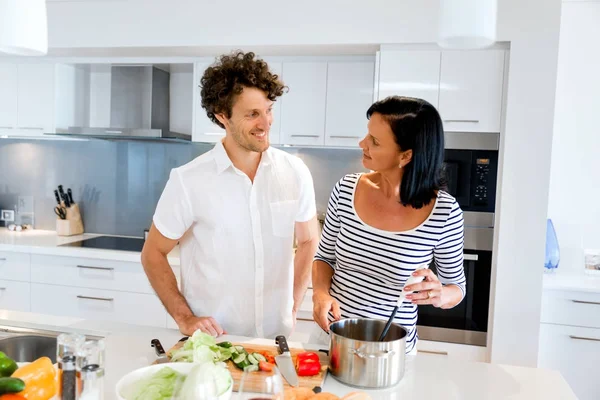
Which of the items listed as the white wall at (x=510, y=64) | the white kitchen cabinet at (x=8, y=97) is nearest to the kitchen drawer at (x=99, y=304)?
the white kitchen cabinet at (x=8, y=97)

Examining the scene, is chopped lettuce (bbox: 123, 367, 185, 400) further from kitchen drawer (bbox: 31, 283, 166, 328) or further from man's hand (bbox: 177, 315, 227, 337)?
kitchen drawer (bbox: 31, 283, 166, 328)

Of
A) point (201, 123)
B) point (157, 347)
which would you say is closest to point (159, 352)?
point (157, 347)

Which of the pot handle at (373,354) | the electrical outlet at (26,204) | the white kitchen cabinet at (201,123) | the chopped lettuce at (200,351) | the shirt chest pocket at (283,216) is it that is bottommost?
the chopped lettuce at (200,351)

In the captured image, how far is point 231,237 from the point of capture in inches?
70.4

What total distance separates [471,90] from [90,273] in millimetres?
2434

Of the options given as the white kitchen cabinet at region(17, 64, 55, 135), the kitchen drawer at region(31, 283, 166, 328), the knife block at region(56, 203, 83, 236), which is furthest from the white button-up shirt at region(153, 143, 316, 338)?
the knife block at region(56, 203, 83, 236)

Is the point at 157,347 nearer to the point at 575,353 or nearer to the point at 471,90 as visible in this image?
the point at 471,90

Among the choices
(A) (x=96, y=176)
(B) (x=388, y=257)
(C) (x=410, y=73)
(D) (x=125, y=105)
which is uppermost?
(C) (x=410, y=73)

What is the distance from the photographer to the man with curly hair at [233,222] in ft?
5.78

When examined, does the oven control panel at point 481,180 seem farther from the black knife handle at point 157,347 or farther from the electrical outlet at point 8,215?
the electrical outlet at point 8,215

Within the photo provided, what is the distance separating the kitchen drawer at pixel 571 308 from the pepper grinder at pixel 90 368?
96.9 inches

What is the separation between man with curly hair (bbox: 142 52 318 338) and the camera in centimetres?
176

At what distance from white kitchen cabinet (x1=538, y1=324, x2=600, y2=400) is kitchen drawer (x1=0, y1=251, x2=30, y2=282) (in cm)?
303

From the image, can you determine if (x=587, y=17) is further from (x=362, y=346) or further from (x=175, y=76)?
(x=362, y=346)
